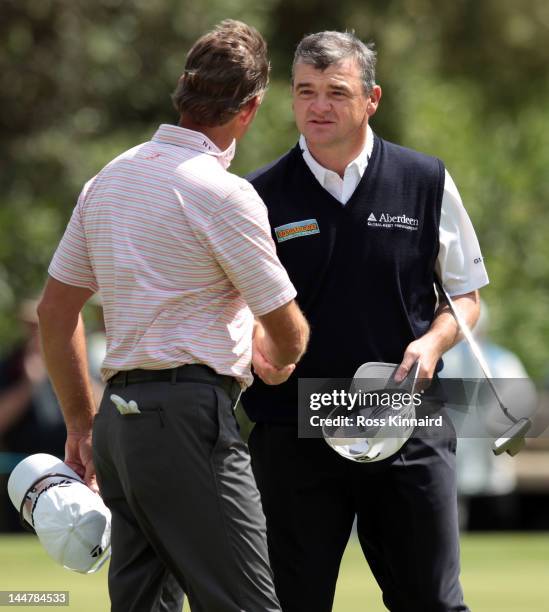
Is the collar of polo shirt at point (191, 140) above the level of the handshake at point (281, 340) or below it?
above

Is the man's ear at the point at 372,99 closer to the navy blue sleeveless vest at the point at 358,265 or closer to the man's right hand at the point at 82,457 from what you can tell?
the navy blue sleeveless vest at the point at 358,265

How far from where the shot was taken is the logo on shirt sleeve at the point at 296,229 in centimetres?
496

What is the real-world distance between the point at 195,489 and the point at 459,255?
1.38 metres

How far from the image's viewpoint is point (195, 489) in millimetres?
4195

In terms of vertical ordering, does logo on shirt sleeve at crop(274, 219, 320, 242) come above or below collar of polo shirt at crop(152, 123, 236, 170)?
below

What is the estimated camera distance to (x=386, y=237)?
494cm

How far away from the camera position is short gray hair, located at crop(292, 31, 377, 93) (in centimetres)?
498

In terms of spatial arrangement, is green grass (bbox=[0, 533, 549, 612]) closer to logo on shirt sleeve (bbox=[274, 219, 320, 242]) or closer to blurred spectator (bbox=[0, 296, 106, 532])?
blurred spectator (bbox=[0, 296, 106, 532])

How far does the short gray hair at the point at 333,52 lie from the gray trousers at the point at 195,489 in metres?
1.31

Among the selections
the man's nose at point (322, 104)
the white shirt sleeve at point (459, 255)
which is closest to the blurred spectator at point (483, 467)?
the white shirt sleeve at point (459, 255)

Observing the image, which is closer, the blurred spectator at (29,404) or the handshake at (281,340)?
the handshake at (281,340)

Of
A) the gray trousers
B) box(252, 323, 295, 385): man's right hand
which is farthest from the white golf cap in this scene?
box(252, 323, 295, 385): man's right hand

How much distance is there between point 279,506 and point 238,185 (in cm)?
131

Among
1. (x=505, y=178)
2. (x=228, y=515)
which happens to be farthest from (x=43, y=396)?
(x=505, y=178)
